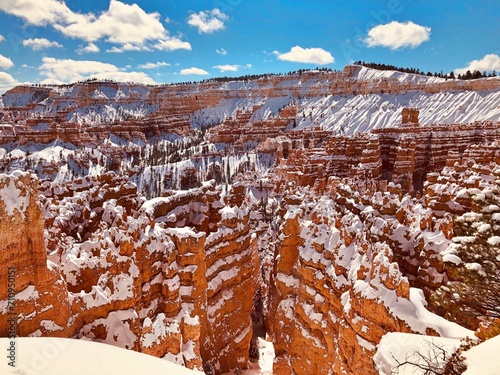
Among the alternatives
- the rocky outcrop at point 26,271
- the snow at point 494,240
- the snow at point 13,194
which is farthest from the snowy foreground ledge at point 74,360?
the snow at point 494,240

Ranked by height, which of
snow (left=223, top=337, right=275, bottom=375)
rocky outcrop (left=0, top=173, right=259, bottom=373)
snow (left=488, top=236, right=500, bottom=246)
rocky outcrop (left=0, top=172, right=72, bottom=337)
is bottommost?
snow (left=223, top=337, right=275, bottom=375)

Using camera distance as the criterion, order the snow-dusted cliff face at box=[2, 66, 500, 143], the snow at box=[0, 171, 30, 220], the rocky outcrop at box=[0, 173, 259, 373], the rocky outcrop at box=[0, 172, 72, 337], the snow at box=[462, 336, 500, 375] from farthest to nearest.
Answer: the snow-dusted cliff face at box=[2, 66, 500, 143]
the rocky outcrop at box=[0, 173, 259, 373]
the snow at box=[0, 171, 30, 220]
the rocky outcrop at box=[0, 172, 72, 337]
the snow at box=[462, 336, 500, 375]

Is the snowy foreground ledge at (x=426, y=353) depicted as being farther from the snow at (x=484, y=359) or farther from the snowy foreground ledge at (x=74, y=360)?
the snowy foreground ledge at (x=74, y=360)

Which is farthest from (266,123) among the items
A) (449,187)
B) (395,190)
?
(449,187)

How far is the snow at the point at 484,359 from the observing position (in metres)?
4.88

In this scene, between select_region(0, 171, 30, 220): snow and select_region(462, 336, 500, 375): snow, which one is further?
select_region(0, 171, 30, 220): snow

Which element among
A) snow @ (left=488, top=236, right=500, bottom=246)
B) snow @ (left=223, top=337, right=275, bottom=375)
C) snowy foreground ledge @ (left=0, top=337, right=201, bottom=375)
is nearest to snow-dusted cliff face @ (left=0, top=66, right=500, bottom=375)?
snow @ (left=488, top=236, right=500, bottom=246)

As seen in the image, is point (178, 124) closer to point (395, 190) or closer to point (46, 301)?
point (395, 190)

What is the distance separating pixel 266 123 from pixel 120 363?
77.3 meters

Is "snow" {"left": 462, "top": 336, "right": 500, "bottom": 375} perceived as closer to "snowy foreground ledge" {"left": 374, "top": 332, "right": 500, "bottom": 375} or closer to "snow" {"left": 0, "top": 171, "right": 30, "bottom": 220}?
"snowy foreground ledge" {"left": 374, "top": 332, "right": 500, "bottom": 375}

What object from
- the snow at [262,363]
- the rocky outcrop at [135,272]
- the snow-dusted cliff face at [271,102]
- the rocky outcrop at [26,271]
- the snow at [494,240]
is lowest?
the snow at [262,363]

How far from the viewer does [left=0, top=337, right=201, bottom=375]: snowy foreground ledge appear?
5617 mm

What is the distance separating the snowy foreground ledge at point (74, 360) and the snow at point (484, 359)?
455cm

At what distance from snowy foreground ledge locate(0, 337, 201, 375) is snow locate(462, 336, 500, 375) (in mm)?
4551
